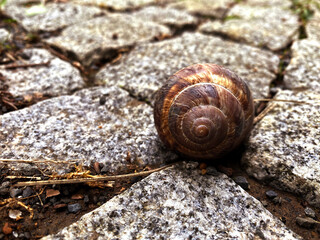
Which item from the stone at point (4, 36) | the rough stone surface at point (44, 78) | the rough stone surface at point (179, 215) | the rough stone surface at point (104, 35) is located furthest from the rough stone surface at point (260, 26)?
the stone at point (4, 36)

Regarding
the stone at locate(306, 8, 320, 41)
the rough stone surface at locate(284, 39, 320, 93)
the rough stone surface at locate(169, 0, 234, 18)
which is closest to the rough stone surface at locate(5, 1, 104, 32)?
the rough stone surface at locate(169, 0, 234, 18)

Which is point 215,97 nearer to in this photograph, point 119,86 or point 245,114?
point 245,114

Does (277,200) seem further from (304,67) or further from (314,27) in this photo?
Result: (314,27)

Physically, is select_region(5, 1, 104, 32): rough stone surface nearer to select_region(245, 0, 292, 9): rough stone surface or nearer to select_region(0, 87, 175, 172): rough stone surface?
select_region(0, 87, 175, 172): rough stone surface

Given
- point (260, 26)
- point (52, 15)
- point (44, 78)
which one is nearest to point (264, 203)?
point (44, 78)

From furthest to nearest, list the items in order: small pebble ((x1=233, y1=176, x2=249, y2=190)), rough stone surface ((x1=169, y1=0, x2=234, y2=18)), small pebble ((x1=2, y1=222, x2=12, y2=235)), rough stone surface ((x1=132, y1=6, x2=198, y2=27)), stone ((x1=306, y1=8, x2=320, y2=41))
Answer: rough stone surface ((x1=169, y1=0, x2=234, y2=18)) → rough stone surface ((x1=132, y1=6, x2=198, y2=27)) → stone ((x1=306, y1=8, x2=320, y2=41)) → small pebble ((x1=233, y1=176, x2=249, y2=190)) → small pebble ((x1=2, y1=222, x2=12, y2=235))

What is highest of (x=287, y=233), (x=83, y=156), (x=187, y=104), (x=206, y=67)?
(x=206, y=67)

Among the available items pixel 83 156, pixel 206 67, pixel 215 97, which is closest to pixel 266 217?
pixel 215 97
